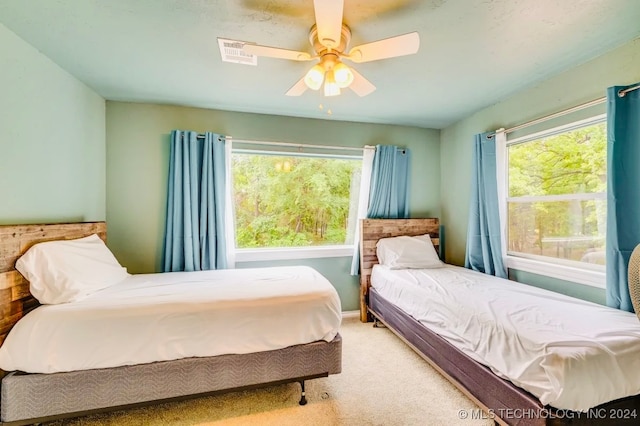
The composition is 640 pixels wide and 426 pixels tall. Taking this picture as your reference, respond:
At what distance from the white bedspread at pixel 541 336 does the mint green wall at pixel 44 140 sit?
9.81 ft

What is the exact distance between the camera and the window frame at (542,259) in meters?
2.02

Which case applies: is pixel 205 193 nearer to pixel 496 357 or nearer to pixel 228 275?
pixel 228 275

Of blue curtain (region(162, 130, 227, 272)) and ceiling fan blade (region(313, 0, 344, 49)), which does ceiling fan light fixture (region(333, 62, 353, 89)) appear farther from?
blue curtain (region(162, 130, 227, 272))

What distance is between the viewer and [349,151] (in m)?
3.41

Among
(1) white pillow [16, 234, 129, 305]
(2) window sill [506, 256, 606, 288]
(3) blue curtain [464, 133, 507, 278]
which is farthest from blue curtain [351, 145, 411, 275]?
(1) white pillow [16, 234, 129, 305]

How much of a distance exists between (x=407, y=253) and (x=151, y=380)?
101 inches

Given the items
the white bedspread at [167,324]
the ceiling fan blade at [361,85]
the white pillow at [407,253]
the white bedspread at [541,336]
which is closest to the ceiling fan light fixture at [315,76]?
the ceiling fan blade at [361,85]

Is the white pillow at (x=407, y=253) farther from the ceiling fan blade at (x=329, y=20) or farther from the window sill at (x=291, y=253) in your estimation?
the ceiling fan blade at (x=329, y=20)

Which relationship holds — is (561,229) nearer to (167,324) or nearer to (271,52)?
(271,52)

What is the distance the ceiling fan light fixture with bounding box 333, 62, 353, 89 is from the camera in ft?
5.07

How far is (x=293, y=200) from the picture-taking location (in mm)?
3385

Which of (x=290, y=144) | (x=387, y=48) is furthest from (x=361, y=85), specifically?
(x=290, y=144)

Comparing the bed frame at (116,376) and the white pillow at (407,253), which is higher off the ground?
the white pillow at (407,253)

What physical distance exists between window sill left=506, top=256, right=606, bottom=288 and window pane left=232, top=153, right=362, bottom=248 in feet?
5.87
